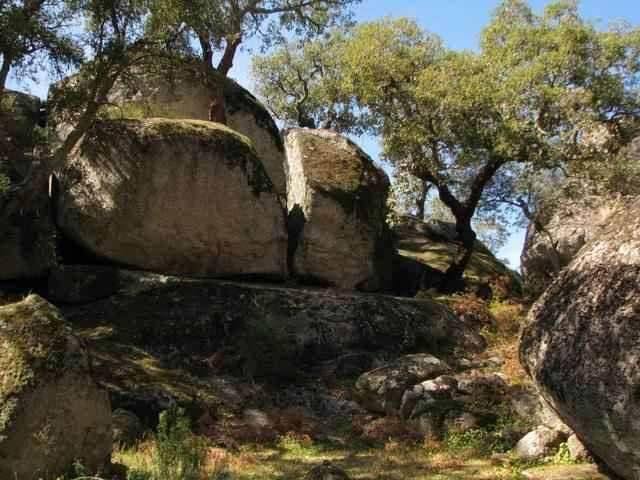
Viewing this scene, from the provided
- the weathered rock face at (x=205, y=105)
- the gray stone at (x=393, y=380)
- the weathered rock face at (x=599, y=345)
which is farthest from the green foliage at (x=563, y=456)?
the weathered rock face at (x=205, y=105)

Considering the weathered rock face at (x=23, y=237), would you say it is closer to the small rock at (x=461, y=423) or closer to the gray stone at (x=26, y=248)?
the gray stone at (x=26, y=248)

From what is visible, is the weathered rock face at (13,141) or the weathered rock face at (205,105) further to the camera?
the weathered rock face at (205,105)

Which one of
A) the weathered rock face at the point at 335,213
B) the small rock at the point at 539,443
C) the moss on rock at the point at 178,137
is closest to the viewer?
the small rock at the point at 539,443

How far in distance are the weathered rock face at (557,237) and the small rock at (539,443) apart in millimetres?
14328

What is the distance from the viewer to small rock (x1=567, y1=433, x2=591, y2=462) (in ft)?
36.8

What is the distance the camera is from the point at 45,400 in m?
8.61

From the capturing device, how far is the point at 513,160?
25.1 meters

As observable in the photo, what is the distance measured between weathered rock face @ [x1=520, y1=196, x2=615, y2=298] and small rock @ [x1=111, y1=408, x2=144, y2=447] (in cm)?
1749

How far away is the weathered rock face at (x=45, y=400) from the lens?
27.4ft

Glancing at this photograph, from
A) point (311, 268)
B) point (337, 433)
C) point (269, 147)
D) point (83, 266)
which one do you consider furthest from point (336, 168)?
point (337, 433)

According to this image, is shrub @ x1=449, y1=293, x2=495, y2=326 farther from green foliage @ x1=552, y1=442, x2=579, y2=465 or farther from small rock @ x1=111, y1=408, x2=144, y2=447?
small rock @ x1=111, y1=408, x2=144, y2=447

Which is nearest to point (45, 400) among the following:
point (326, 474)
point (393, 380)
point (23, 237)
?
point (326, 474)

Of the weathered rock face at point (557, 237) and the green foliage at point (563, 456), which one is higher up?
the weathered rock face at point (557, 237)

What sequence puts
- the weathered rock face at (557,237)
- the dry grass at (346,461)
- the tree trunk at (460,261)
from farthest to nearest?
the tree trunk at (460,261) → the weathered rock face at (557,237) → the dry grass at (346,461)
